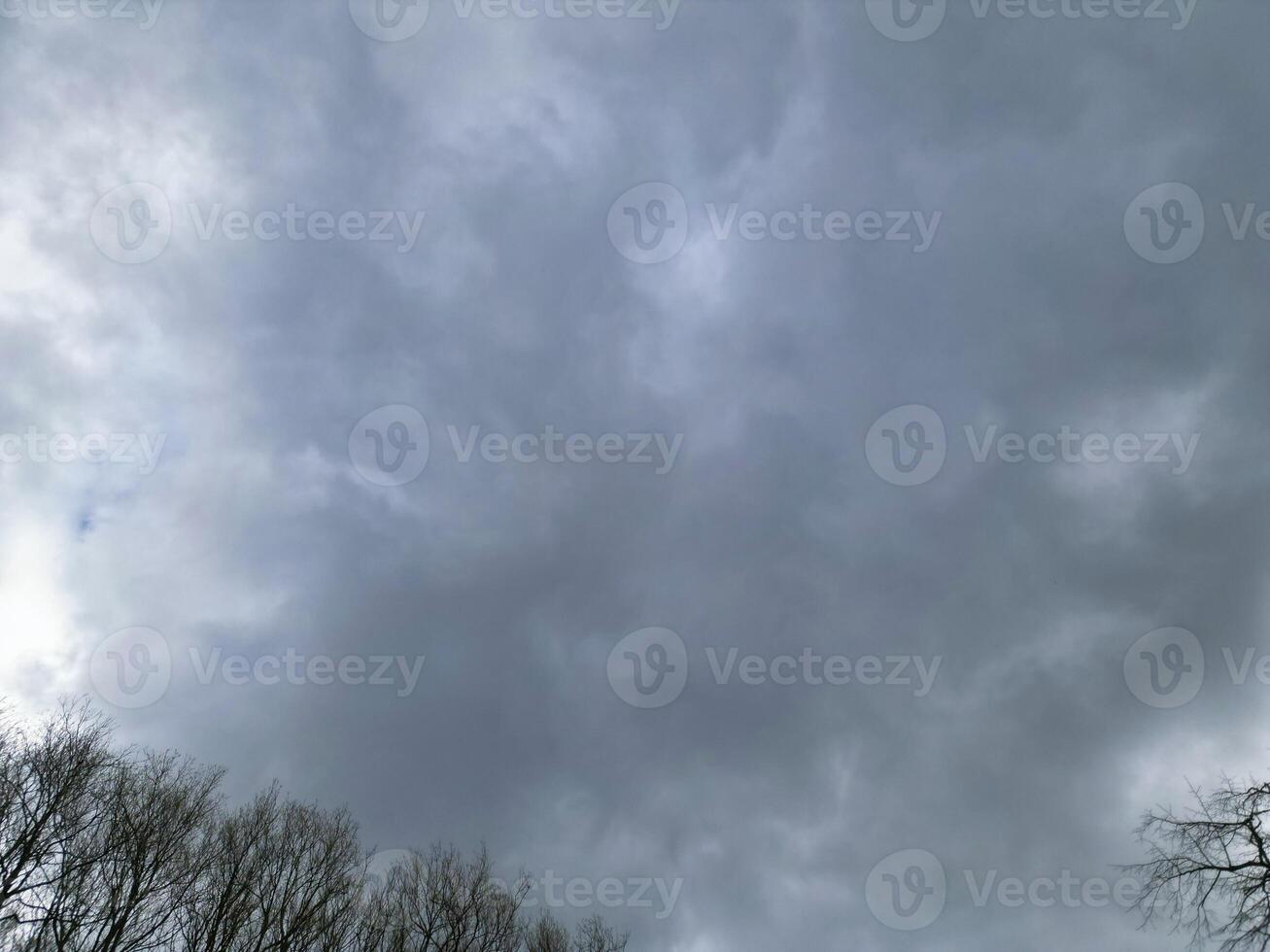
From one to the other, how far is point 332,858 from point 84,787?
41.5 ft

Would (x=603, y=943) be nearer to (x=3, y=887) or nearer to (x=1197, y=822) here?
(x=3, y=887)

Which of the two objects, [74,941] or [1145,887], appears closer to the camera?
[1145,887]

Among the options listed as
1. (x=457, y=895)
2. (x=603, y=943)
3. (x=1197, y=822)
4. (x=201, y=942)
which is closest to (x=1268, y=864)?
(x=1197, y=822)

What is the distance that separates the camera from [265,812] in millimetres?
32406

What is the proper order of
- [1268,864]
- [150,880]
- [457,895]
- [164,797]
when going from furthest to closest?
[457,895]
[164,797]
[150,880]
[1268,864]

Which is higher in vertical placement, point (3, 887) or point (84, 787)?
point (84, 787)

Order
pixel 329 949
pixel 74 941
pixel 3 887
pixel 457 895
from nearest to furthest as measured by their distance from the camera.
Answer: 1. pixel 3 887
2. pixel 74 941
3. pixel 329 949
4. pixel 457 895

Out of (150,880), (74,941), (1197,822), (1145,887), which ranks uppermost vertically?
(1197,822)

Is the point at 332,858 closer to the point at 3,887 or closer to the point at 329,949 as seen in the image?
the point at 329,949

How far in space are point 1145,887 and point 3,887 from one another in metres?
30.5

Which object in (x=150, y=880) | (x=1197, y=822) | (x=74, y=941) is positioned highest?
(x=1197, y=822)

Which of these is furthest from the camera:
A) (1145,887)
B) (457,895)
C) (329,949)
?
(457,895)

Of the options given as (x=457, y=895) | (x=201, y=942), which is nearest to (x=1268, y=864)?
(x=201, y=942)

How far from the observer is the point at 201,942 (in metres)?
27.9
